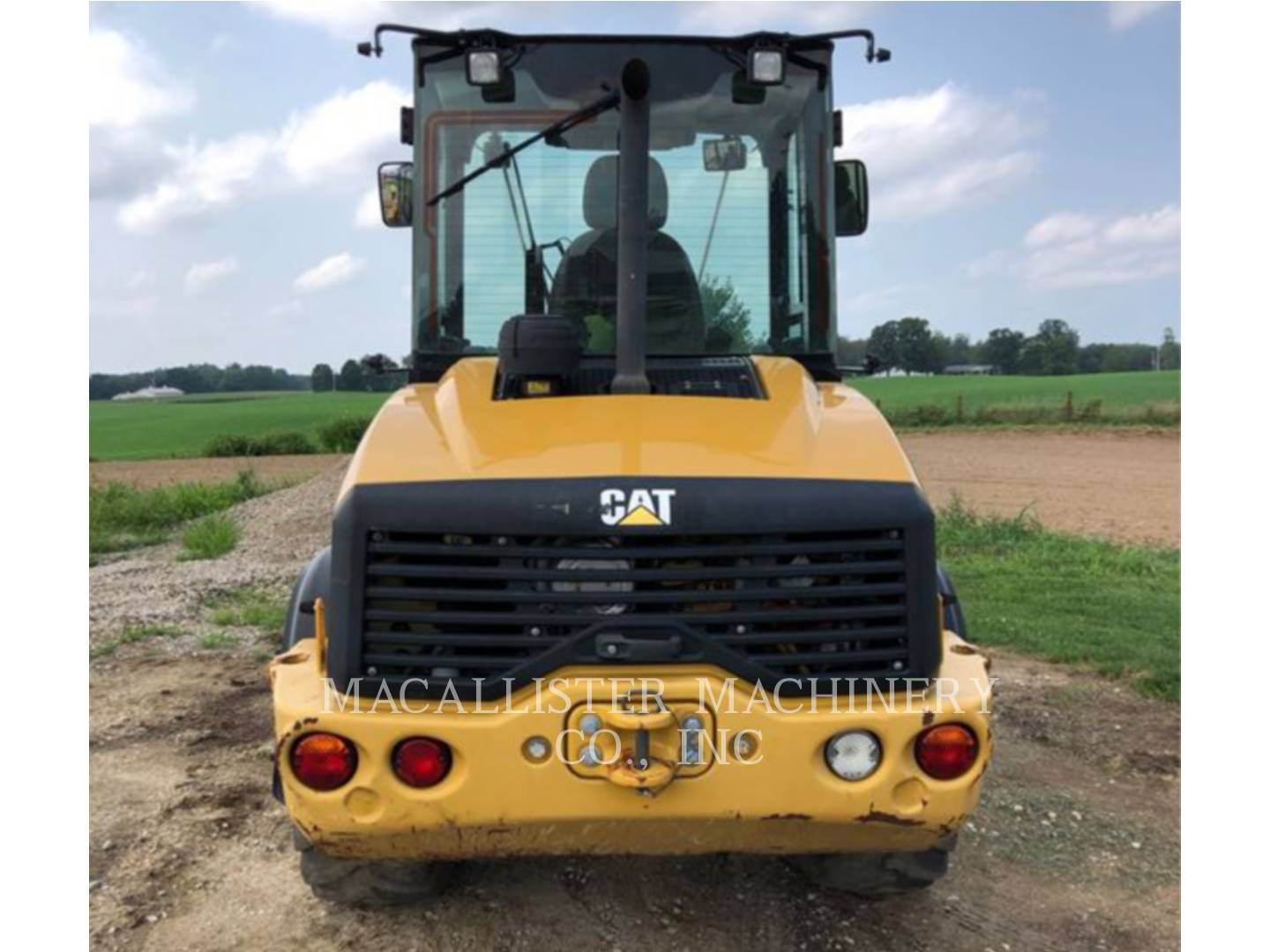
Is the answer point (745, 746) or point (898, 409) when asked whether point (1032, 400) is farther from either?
point (745, 746)

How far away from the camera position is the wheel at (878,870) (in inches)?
Result: 135

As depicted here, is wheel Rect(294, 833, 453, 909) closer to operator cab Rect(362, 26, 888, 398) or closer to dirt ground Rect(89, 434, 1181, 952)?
dirt ground Rect(89, 434, 1181, 952)

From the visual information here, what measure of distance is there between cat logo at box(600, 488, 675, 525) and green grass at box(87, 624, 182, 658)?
5372mm

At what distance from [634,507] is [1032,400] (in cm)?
3491

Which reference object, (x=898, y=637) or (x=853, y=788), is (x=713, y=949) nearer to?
(x=853, y=788)

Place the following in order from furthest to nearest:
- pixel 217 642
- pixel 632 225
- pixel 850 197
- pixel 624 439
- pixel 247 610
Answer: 1. pixel 247 610
2. pixel 217 642
3. pixel 850 197
4. pixel 632 225
5. pixel 624 439

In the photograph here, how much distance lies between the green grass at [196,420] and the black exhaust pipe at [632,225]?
2537 centimetres

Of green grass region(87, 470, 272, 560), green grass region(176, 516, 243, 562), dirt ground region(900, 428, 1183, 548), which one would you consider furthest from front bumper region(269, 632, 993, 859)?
green grass region(87, 470, 272, 560)

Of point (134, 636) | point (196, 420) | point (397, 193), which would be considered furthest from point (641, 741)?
point (196, 420)

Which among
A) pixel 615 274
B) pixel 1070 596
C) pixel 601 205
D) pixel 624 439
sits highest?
pixel 601 205

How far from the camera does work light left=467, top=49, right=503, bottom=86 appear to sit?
4031 mm

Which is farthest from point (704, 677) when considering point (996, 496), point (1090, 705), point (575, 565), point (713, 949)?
point (996, 496)

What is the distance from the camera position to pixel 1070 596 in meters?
8.85

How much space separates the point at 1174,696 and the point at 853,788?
13.3 ft
